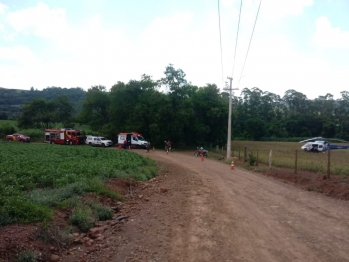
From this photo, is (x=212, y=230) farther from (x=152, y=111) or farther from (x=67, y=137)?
(x=67, y=137)

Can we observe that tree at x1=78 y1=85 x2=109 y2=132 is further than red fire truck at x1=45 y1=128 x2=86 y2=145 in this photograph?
Yes

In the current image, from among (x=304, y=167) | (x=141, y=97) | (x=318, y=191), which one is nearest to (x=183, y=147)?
(x=141, y=97)

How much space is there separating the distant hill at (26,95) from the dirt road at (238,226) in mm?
104820

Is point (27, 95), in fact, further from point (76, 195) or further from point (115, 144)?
point (76, 195)

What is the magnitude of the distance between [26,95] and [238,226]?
139900 mm

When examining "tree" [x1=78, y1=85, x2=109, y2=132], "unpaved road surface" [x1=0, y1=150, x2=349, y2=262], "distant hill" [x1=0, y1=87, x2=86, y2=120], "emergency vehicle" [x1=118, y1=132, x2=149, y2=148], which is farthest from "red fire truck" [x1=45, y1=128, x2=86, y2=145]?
"distant hill" [x1=0, y1=87, x2=86, y2=120]

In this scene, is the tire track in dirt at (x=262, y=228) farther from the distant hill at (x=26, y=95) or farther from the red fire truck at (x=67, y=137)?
the distant hill at (x=26, y=95)

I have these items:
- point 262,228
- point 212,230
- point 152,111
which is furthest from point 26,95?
point 262,228

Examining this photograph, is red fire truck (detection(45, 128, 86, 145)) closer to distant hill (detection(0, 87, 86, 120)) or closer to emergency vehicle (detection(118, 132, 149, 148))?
emergency vehicle (detection(118, 132, 149, 148))

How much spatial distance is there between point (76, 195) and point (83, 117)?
4749cm

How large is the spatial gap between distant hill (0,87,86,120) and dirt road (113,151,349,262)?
104820 mm

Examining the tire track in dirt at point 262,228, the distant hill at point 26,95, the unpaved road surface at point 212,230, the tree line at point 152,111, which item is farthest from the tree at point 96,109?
the distant hill at point 26,95

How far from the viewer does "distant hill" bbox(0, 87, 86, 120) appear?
394ft

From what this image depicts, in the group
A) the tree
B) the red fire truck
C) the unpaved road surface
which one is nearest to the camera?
the unpaved road surface
